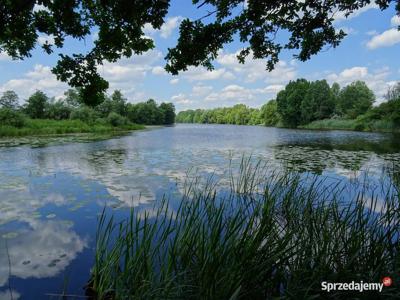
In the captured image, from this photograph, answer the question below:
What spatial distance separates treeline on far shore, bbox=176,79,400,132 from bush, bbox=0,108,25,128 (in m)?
49.9

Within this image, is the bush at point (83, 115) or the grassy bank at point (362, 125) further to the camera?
the bush at point (83, 115)

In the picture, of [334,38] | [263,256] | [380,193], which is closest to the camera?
[263,256]

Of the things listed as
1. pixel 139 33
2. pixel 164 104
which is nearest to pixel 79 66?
pixel 139 33

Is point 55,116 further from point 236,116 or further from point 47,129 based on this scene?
point 236,116

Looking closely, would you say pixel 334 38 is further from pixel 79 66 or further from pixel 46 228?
pixel 46 228

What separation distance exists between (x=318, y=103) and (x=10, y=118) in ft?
204

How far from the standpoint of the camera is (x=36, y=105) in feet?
157

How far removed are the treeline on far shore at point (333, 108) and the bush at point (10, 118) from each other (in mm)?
49949

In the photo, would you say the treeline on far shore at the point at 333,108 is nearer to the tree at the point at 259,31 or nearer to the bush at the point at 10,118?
the tree at the point at 259,31

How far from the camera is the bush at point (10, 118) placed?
30.7 meters

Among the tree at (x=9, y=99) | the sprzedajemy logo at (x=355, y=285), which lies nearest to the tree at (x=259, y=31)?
the sprzedajemy logo at (x=355, y=285)

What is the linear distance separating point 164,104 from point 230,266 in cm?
11499

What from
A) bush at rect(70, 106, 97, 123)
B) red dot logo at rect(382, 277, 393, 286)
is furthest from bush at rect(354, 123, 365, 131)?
red dot logo at rect(382, 277, 393, 286)

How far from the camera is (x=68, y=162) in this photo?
14133 millimetres
